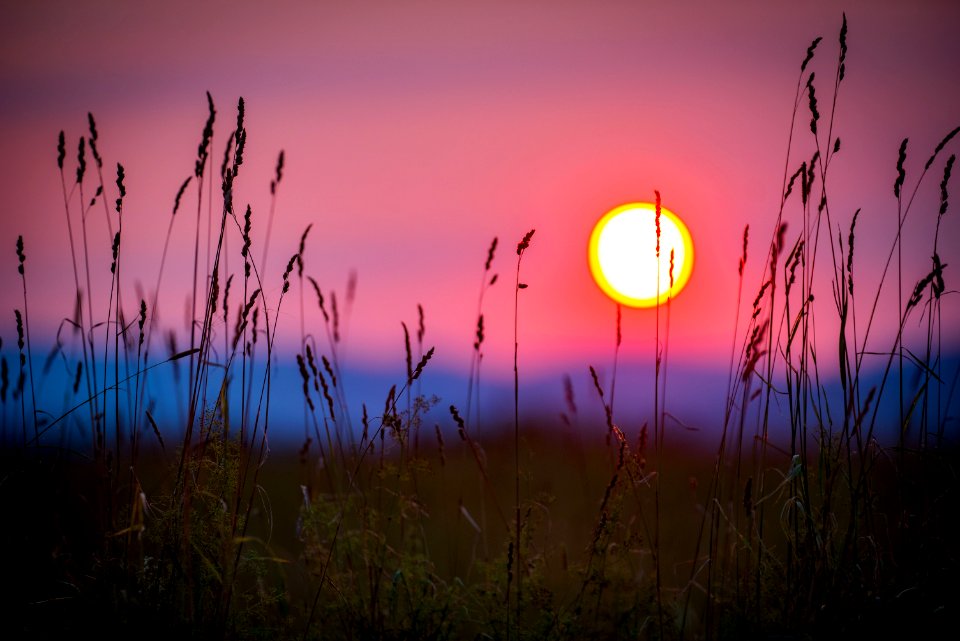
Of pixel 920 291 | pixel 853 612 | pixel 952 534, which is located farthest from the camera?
pixel 952 534

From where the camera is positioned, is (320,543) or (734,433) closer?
(320,543)

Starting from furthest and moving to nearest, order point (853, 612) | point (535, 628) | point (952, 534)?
point (952, 534) < point (535, 628) < point (853, 612)

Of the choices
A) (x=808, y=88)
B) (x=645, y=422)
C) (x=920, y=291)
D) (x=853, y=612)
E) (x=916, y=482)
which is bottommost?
(x=853, y=612)

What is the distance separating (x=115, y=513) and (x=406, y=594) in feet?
3.16

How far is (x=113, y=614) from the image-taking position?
2070 millimetres

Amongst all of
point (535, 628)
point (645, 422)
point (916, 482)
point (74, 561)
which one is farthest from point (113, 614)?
point (916, 482)

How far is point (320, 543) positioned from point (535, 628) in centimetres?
73

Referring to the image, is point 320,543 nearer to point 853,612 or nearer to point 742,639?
point 742,639

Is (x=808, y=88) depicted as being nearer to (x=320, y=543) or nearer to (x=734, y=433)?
(x=734, y=433)

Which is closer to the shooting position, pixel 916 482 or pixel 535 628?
pixel 535 628

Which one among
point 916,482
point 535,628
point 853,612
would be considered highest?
→ point 916,482

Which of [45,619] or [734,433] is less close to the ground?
[734,433]

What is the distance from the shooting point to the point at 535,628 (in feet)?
7.35

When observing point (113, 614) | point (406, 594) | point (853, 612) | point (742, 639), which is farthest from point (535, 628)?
point (113, 614)
